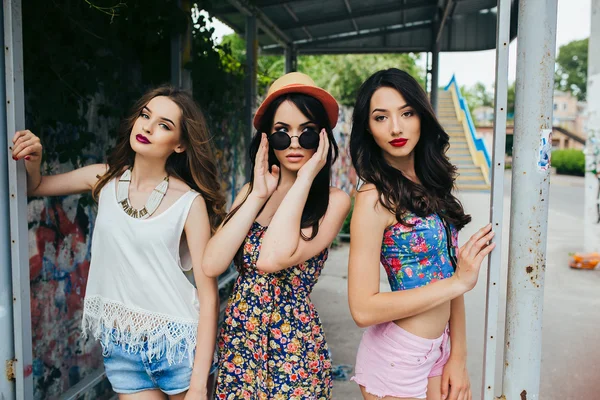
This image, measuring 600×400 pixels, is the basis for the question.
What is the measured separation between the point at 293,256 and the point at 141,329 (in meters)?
0.65

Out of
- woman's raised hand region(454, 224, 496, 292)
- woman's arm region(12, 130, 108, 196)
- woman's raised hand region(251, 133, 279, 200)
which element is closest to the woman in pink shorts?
woman's raised hand region(454, 224, 496, 292)

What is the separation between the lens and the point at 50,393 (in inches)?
125

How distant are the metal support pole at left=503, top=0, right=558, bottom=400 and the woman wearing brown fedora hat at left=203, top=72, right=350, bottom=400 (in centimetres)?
65

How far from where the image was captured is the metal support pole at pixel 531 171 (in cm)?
193

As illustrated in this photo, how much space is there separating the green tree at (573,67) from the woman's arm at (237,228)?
7735cm

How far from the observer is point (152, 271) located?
200 centimetres

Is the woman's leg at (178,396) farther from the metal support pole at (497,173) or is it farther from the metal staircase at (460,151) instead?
the metal staircase at (460,151)

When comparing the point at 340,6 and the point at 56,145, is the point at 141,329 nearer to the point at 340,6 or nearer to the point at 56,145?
the point at 56,145

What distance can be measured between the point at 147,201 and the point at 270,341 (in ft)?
2.35

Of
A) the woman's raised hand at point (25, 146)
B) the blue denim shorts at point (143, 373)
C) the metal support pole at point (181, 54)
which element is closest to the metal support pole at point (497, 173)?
the blue denim shorts at point (143, 373)

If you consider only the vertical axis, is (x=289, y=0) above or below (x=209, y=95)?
above

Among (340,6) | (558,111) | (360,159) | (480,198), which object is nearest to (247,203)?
(360,159)

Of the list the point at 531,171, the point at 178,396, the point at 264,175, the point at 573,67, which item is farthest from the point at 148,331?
the point at 573,67

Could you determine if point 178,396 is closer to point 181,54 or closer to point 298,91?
point 298,91
